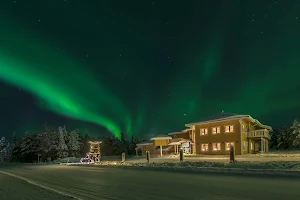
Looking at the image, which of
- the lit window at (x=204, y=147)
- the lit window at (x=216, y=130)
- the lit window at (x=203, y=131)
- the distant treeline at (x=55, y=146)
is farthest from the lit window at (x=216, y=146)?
the distant treeline at (x=55, y=146)

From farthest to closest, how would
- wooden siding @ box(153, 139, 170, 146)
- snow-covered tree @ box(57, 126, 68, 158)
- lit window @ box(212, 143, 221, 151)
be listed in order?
snow-covered tree @ box(57, 126, 68, 158)
wooden siding @ box(153, 139, 170, 146)
lit window @ box(212, 143, 221, 151)

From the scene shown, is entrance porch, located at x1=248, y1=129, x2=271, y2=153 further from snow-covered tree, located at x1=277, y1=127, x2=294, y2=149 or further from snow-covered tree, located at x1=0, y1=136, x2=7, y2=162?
snow-covered tree, located at x1=0, y1=136, x2=7, y2=162

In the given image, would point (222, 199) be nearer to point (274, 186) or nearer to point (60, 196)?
point (274, 186)

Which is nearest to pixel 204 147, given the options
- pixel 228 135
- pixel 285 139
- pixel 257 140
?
pixel 228 135

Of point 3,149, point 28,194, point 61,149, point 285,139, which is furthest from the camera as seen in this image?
point 3,149

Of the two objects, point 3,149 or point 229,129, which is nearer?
point 229,129

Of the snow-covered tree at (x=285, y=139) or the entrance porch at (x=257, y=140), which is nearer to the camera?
the entrance porch at (x=257, y=140)

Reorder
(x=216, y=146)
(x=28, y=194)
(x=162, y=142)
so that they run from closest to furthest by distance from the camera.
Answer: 1. (x=28, y=194)
2. (x=216, y=146)
3. (x=162, y=142)

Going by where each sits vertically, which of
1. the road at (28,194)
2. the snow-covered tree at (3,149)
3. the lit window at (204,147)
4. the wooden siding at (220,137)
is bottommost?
the snow-covered tree at (3,149)

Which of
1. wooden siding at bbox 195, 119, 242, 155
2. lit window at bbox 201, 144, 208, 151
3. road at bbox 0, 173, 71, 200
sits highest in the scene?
wooden siding at bbox 195, 119, 242, 155

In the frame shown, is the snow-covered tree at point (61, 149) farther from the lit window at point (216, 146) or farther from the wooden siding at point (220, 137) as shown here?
the lit window at point (216, 146)

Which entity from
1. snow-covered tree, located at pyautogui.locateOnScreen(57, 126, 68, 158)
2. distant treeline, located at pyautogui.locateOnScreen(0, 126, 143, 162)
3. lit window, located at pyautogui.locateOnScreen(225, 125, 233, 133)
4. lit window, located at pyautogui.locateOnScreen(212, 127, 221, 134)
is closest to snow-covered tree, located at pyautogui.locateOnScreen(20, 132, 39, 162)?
distant treeline, located at pyautogui.locateOnScreen(0, 126, 143, 162)

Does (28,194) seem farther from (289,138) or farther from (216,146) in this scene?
(289,138)

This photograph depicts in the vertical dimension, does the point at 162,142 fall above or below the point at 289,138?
below
